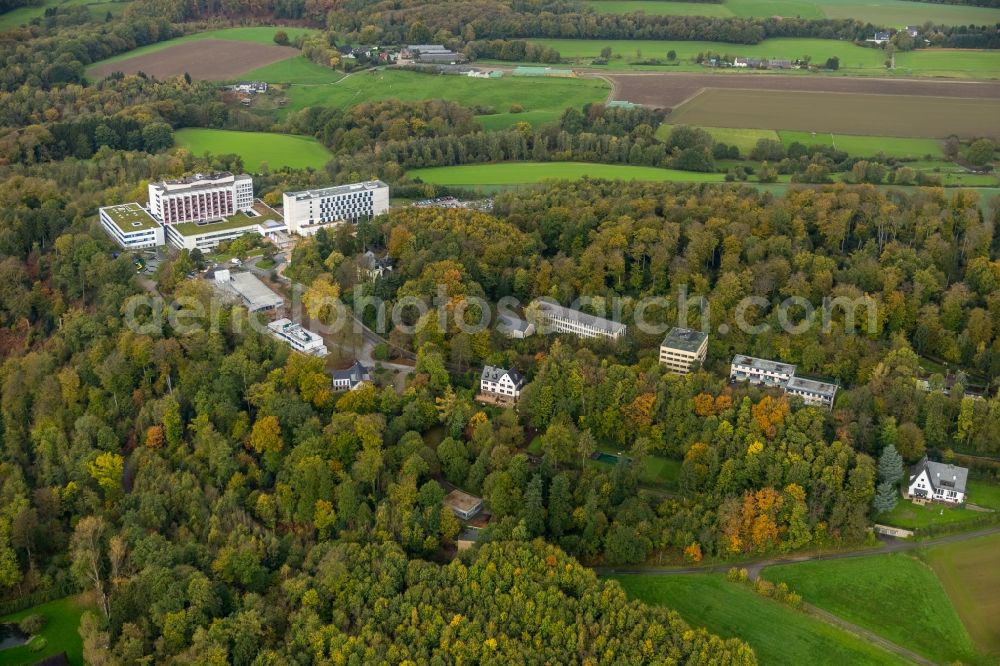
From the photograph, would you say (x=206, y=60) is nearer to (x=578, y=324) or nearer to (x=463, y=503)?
(x=578, y=324)

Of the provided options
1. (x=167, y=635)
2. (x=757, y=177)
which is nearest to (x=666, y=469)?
(x=167, y=635)

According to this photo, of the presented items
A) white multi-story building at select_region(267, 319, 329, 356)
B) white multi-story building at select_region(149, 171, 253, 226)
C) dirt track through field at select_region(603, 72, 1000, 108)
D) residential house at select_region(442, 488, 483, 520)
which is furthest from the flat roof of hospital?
dirt track through field at select_region(603, 72, 1000, 108)

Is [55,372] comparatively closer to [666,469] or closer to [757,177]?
[666,469]

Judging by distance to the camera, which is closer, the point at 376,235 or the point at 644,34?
the point at 376,235

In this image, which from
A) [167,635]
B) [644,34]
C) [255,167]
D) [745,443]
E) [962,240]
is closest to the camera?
[167,635]

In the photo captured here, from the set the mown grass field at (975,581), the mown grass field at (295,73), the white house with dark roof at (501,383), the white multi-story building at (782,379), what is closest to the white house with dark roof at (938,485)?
the mown grass field at (975,581)

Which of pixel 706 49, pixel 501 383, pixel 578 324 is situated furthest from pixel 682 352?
pixel 706 49

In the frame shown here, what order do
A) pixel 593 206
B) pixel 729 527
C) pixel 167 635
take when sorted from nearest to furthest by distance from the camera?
pixel 167 635
pixel 729 527
pixel 593 206

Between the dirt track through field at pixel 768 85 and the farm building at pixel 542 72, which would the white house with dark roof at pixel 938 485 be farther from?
the farm building at pixel 542 72
